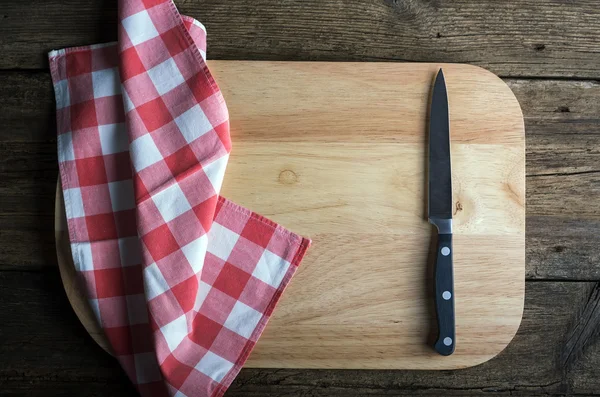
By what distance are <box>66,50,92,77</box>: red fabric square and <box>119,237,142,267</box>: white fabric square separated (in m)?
0.30

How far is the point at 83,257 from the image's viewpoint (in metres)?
0.87

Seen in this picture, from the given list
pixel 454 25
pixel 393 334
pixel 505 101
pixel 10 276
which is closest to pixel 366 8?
pixel 454 25

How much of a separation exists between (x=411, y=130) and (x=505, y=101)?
0.17 metres

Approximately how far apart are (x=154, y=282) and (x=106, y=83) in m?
0.35

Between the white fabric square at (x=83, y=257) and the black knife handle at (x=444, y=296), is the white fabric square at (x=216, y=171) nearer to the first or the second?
the white fabric square at (x=83, y=257)

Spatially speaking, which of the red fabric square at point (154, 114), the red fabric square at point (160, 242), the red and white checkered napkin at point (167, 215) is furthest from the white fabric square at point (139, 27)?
the red fabric square at point (160, 242)

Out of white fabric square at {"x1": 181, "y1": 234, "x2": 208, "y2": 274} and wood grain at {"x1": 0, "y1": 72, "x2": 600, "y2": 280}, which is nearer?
white fabric square at {"x1": 181, "y1": 234, "x2": 208, "y2": 274}

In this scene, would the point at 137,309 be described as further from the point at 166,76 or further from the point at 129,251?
the point at 166,76

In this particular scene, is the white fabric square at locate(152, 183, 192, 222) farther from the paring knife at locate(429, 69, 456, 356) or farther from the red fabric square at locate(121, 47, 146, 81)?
the paring knife at locate(429, 69, 456, 356)

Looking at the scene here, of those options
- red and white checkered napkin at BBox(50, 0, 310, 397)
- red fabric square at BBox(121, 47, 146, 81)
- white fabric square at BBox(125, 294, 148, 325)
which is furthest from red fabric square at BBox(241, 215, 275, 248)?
red fabric square at BBox(121, 47, 146, 81)

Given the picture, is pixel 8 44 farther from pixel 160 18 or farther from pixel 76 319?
pixel 76 319

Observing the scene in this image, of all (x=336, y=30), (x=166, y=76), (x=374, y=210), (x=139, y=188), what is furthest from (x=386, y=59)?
(x=139, y=188)

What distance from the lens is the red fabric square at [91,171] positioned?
2.90 ft

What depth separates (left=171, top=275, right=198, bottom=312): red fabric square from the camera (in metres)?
0.84
